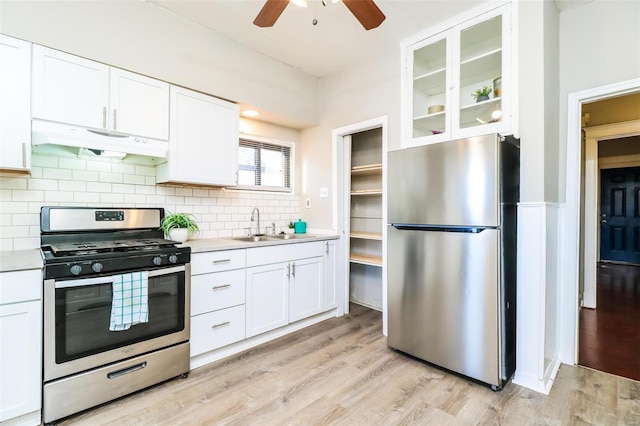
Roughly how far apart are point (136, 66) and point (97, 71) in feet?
0.86

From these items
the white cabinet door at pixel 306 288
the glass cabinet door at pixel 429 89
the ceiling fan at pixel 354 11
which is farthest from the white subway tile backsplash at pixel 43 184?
the glass cabinet door at pixel 429 89

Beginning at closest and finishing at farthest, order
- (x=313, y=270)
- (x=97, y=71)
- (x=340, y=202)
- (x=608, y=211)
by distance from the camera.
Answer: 1. (x=97, y=71)
2. (x=313, y=270)
3. (x=340, y=202)
4. (x=608, y=211)

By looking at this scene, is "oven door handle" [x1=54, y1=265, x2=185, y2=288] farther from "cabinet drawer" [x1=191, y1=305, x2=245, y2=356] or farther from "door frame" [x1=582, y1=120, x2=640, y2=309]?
"door frame" [x1=582, y1=120, x2=640, y2=309]

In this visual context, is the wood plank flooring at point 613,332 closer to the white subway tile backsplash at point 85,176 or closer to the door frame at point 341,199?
the door frame at point 341,199

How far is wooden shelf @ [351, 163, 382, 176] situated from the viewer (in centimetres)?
352

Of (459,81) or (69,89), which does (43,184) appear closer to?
(69,89)

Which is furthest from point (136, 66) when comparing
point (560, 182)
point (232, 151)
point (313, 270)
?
point (560, 182)

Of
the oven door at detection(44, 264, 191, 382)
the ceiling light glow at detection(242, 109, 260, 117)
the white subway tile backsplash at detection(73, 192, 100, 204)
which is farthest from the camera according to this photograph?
the ceiling light glow at detection(242, 109, 260, 117)

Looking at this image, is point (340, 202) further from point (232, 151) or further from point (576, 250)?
point (576, 250)

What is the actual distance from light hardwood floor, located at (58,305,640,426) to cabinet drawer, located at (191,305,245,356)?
152mm

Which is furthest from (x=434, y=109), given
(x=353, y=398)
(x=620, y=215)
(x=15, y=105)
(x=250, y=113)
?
(x=620, y=215)

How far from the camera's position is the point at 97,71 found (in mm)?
2119

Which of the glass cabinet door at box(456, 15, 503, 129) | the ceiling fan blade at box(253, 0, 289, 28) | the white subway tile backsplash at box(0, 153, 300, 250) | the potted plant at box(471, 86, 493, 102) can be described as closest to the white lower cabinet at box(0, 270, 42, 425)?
the white subway tile backsplash at box(0, 153, 300, 250)

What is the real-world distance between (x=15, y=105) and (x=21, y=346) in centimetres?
139
